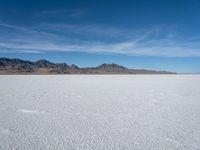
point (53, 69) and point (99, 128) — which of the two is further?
point (53, 69)

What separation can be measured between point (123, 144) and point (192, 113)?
108 inches

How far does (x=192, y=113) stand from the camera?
4895 millimetres

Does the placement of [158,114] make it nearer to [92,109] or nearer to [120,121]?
[120,121]

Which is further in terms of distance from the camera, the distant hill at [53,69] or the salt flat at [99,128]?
the distant hill at [53,69]

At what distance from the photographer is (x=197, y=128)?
12.1ft

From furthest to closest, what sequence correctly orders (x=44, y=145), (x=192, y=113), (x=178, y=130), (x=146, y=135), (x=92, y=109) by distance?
1. (x=92, y=109)
2. (x=192, y=113)
3. (x=178, y=130)
4. (x=146, y=135)
5. (x=44, y=145)

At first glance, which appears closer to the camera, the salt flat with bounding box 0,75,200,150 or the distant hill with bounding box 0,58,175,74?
the salt flat with bounding box 0,75,200,150

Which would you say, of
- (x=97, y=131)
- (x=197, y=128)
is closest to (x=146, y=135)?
(x=97, y=131)

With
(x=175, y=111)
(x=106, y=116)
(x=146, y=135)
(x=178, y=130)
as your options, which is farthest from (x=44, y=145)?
(x=175, y=111)

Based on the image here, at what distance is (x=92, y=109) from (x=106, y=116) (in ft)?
2.77

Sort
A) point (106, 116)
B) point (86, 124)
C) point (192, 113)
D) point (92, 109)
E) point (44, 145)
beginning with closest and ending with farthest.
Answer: point (44, 145) → point (86, 124) → point (106, 116) → point (192, 113) → point (92, 109)

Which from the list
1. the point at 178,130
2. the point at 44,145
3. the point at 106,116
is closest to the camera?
the point at 44,145

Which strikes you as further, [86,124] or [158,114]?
[158,114]

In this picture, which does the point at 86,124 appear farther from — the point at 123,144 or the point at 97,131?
the point at 123,144
